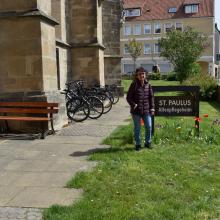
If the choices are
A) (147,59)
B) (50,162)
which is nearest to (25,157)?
Answer: (50,162)

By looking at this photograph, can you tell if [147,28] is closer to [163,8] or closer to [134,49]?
[163,8]

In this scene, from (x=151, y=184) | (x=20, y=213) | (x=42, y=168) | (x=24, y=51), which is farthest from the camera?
(x=24, y=51)

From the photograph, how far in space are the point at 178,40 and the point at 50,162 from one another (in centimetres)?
2593

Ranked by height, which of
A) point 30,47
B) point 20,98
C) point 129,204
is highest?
point 30,47

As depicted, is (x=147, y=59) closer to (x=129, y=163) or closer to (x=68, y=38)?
(x=68, y=38)

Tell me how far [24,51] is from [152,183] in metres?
5.27

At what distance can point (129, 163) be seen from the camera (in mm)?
6543

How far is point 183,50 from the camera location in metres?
30.6

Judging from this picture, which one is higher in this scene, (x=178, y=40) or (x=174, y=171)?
(x=178, y=40)

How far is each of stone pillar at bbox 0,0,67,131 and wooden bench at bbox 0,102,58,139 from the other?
0.29m

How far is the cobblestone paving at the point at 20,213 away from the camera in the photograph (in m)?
4.40

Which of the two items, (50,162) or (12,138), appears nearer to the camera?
(50,162)

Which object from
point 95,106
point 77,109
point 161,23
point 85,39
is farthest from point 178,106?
point 161,23

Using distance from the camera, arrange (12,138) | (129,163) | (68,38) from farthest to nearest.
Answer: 1. (68,38)
2. (12,138)
3. (129,163)
